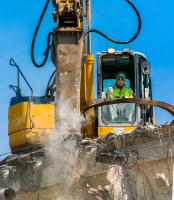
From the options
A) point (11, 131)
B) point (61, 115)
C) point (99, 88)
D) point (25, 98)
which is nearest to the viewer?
point (61, 115)

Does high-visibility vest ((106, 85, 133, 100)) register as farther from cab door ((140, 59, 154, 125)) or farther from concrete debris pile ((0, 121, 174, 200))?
concrete debris pile ((0, 121, 174, 200))

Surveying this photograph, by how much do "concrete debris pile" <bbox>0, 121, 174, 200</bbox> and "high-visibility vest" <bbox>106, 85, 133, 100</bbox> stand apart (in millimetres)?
1566

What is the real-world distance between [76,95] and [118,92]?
197 cm

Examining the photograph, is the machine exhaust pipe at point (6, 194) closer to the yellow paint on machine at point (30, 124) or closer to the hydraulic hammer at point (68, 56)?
the hydraulic hammer at point (68, 56)

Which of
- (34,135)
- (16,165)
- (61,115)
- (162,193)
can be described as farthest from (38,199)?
(162,193)

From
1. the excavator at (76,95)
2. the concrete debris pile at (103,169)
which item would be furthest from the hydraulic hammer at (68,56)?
the concrete debris pile at (103,169)

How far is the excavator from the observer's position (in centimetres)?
520

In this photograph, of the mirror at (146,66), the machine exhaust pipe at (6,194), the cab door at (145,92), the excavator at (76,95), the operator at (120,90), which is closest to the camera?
the machine exhaust pipe at (6,194)

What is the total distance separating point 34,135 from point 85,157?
1.15 metres

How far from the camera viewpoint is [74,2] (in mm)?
5445

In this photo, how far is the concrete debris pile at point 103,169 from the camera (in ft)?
15.3

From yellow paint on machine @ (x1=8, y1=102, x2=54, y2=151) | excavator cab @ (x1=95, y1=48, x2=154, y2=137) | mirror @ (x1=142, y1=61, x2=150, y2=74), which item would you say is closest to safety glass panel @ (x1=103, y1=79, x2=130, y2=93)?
excavator cab @ (x1=95, y1=48, x2=154, y2=137)

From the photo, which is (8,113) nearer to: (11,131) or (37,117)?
(11,131)

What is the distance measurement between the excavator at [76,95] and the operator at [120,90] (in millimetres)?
122
